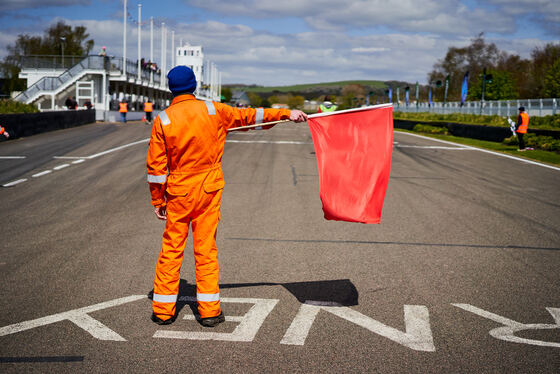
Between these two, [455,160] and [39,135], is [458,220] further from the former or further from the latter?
[39,135]

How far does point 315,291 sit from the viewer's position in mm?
5465

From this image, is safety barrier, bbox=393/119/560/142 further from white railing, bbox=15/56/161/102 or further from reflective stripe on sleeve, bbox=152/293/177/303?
white railing, bbox=15/56/161/102

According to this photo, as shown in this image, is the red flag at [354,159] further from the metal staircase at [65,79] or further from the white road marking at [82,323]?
the metal staircase at [65,79]

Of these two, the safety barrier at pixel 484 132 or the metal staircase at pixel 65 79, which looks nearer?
the safety barrier at pixel 484 132

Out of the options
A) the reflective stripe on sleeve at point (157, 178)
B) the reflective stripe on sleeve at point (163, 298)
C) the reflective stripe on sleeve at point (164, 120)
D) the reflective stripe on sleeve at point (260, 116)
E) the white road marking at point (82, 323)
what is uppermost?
the reflective stripe on sleeve at point (260, 116)

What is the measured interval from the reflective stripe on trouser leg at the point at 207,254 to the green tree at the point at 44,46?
95408 mm

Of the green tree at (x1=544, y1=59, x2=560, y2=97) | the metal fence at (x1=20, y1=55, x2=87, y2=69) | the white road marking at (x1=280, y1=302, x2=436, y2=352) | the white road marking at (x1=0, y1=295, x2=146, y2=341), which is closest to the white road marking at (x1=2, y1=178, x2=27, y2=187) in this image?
the white road marking at (x1=0, y1=295, x2=146, y2=341)

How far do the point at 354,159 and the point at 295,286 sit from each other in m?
1.39

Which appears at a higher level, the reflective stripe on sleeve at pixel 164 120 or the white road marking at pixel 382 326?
the reflective stripe on sleeve at pixel 164 120

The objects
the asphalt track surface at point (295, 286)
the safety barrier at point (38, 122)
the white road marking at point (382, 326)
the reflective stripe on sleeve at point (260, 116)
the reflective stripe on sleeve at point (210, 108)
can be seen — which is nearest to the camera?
the asphalt track surface at point (295, 286)

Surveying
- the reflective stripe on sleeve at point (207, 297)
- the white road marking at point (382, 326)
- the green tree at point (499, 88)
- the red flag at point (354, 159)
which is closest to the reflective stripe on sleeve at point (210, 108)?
the red flag at point (354, 159)

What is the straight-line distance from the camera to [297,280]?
5.80 metres

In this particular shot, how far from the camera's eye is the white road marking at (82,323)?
4.32 m

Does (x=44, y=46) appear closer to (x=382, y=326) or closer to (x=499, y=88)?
(x=499, y=88)
